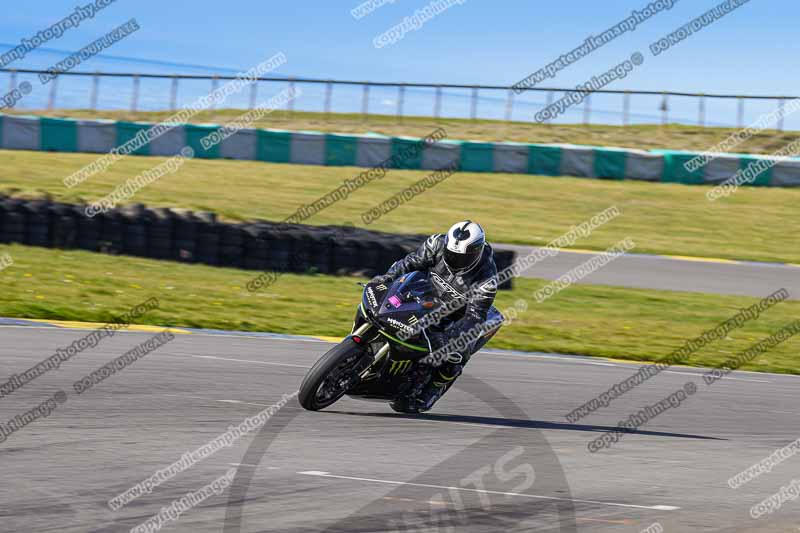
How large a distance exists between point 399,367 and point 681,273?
14366 millimetres

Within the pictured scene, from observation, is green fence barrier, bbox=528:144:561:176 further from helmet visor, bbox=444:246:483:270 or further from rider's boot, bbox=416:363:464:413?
helmet visor, bbox=444:246:483:270

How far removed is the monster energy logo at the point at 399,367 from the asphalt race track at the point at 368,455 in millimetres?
416

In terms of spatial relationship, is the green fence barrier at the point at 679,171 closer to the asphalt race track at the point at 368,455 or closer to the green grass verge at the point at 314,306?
the green grass verge at the point at 314,306

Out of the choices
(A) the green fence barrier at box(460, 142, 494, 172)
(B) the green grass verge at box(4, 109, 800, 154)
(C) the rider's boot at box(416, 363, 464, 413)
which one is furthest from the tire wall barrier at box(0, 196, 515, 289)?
(B) the green grass verge at box(4, 109, 800, 154)

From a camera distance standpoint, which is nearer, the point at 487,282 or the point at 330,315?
the point at 487,282

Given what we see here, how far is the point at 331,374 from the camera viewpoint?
830 centimetres

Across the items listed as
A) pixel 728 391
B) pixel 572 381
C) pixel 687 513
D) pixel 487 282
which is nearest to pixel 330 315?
pixel 572 381

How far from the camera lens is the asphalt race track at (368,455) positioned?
5.79 m

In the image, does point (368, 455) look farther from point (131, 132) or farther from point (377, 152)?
point (131, 132)

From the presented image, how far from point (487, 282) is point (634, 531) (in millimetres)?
2970

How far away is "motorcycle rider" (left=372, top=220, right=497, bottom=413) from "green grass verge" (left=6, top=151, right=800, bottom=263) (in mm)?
15531

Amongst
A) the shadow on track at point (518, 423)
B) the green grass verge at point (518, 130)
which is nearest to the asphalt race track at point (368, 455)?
the shadow on track at point (518, 423)

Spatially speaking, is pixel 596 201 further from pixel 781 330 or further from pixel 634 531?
pixel 634 531

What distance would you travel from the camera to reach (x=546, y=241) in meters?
24.5
